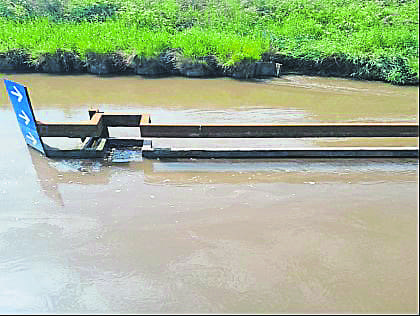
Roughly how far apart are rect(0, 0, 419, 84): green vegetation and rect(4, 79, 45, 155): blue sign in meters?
5.31

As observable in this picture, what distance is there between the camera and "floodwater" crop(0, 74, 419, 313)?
3.46 m

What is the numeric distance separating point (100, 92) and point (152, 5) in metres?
6.44

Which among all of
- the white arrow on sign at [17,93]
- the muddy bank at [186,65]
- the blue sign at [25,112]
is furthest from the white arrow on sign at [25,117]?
the muddy bank at [186,65]

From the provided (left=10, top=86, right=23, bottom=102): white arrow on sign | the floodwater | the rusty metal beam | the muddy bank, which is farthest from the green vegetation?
(left=10, top=86, right=23, bottom=102): white arrow on sign

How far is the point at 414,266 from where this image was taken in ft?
12.4

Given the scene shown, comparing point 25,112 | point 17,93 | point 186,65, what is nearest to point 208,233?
point 25,112

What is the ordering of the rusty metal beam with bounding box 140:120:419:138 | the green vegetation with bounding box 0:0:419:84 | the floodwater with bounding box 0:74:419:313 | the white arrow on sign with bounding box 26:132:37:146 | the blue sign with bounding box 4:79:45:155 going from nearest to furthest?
the floodwater with bounding box 0:74:419:313
the blue sign with bounding box 4:79:45:155
the rusty metal beam with bounding box 140:120:419:138
the white arrow on sign with bounding box 26:132:37:146
the green vegetation with bounding box 0:0:419:84

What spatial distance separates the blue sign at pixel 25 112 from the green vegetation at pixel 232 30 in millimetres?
5309

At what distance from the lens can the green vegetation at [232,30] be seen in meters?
10.5

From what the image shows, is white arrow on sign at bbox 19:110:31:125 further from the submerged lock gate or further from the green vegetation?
the green vegetation

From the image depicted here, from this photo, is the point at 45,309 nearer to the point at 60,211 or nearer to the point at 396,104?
the point at 60,211

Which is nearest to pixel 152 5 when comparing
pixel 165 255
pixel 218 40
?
pixel 218 40

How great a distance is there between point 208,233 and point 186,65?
6975 mm

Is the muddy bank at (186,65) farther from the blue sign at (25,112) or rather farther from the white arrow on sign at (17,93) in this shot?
the white arrow on sign at (17,93)
